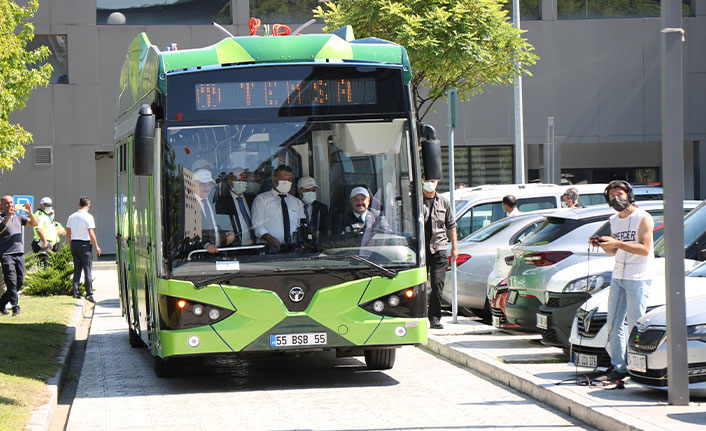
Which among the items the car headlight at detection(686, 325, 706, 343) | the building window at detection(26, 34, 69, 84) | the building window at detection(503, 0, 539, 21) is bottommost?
the car headlight at detection(686, 325, 706, 343)

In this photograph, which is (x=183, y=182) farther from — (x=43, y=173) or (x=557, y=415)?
(x=43, y=173)

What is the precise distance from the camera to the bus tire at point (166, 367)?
11.1 m

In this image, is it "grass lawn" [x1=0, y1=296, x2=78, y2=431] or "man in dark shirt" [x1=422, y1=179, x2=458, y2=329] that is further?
"man in dark shirt" [x1=422, y1=179, x2=458, y2=329]

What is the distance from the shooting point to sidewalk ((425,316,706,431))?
760cm

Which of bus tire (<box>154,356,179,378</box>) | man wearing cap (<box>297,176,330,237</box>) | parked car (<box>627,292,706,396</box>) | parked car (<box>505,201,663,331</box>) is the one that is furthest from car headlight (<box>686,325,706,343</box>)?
bus tire (<box>154,356,179,378</box>)

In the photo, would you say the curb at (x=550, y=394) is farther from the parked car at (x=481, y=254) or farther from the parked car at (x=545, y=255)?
the parked car at (x=481, y=254)

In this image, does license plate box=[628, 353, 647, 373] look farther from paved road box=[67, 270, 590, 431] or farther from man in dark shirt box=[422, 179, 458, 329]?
man in dark shirt box=[422, 179, 458, 329]

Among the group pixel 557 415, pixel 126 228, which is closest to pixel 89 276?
pixel 126 228

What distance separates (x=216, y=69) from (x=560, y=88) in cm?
2801

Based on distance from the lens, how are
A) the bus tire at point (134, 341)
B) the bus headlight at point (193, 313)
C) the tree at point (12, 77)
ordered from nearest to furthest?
the bus headlight at point (193, 313), the bus tire at point (134, 341), the tree at point (12, 77)

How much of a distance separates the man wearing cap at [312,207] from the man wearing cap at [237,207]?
1.75ft

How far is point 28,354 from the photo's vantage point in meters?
12.4

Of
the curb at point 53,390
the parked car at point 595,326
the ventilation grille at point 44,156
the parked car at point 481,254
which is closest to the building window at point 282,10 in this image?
the ventilation grille at point 44,156

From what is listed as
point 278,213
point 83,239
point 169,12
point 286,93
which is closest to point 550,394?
point 278,213
